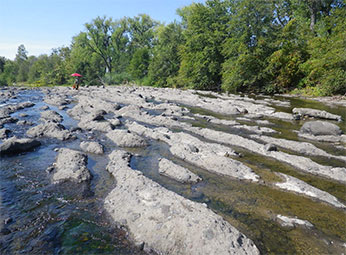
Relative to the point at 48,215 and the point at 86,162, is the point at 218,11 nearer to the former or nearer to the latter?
the point at 86,162

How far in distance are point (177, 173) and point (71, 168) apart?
11.5ft

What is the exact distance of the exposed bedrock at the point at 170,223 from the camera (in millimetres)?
3873

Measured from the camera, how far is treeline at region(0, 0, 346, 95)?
99.2 ft

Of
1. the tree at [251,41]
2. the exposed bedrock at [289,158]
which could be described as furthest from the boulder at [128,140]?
the tree at [251,41]

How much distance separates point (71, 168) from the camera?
6.88 meters

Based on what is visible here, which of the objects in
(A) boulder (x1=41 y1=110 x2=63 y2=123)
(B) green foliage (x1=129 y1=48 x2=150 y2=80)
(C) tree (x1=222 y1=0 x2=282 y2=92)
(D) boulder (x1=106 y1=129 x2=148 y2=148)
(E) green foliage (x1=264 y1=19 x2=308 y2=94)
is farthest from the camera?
(B) green foliage (x1=129 y1=48 x2=150 y2=80)

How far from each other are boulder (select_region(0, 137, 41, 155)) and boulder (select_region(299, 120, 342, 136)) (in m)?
14.1

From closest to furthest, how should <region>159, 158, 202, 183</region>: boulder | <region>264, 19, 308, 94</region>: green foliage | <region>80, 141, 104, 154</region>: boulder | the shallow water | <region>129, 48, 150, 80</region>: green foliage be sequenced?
1. the shallow water
2. <region>159, 158, 202, 183</region>: boulder
3. <region>80, 141, 104, 154</region>: boulder
4. <region>264, 19, 308, 94</region>: green foliage
5. <region>129, 48, 150, 80</region>: green foliage

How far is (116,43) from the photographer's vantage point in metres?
65.5

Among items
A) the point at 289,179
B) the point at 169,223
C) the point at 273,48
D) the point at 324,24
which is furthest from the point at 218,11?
the point at 169,223

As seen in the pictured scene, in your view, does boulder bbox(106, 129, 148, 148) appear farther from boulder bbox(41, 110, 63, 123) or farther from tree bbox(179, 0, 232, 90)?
tree bbox(179, 0, 232, 90)

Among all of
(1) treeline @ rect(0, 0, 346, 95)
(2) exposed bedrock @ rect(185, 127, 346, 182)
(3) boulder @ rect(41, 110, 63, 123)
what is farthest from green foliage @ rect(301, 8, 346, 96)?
(3) boulder @ rect(41, 110, 63, 123)

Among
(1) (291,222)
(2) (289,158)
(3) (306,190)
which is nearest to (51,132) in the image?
(1) (291,222)

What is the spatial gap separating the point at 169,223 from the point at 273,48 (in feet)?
122
